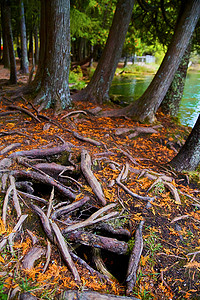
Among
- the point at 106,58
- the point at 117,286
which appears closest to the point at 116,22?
the point at 106,58

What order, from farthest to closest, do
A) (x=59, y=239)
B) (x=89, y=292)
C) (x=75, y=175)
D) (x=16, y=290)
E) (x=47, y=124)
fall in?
(x=47, y=124) → (x=75, y=175) → (x=59, y=239) → (x=89, y=292) → (x=16, y=290)

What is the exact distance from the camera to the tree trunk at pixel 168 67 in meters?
6.21

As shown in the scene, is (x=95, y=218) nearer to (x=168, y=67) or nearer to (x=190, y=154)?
(x=190, y=154)

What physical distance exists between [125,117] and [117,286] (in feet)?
17.3

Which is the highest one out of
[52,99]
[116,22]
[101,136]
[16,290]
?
[116,22]

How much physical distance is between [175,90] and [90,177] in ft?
18.8

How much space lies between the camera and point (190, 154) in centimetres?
435

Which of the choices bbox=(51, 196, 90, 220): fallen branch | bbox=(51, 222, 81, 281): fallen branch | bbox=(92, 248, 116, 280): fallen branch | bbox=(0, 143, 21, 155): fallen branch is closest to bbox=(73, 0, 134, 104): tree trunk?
bbox=(0, 143, 21, 155): fallen branch

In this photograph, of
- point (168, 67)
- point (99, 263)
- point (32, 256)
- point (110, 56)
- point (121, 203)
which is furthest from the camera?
point (110, 56)

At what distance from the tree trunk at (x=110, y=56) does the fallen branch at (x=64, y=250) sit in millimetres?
5763

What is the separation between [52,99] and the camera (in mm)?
6531

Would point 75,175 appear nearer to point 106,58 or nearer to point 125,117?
point 125,117

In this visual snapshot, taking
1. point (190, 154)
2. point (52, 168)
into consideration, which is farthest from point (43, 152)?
point (190, 154)

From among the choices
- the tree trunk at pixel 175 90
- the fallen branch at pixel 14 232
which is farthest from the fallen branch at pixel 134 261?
the tree trunk at pixel 175 90
